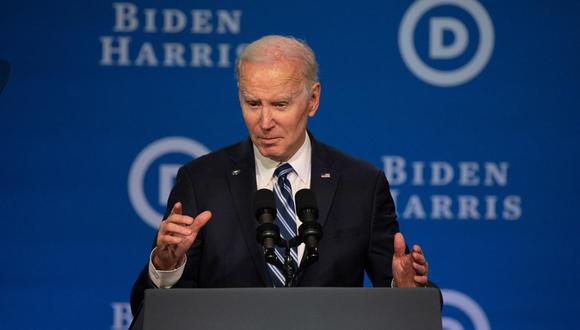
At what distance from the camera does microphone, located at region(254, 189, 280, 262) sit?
199cm

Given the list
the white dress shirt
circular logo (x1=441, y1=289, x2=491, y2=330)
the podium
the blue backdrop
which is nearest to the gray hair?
the white dress shirt

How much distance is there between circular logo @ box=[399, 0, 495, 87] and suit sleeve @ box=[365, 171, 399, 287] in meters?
0.98

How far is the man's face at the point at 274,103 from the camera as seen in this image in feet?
8.11

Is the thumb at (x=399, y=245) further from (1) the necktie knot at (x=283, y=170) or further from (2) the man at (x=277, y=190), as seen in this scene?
(1) the necktie knot at (x=283, y=170)

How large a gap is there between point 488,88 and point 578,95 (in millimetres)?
332

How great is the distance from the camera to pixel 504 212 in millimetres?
3627

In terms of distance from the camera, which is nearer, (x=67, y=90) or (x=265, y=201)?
(x=265, y=201)

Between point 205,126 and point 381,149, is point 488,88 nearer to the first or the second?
point 381,149

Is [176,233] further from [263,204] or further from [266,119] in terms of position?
[266,119]

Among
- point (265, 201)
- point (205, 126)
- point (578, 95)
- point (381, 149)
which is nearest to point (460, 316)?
point (381, 149)

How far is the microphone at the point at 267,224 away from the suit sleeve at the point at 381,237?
1.98ft

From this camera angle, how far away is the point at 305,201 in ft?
6.81

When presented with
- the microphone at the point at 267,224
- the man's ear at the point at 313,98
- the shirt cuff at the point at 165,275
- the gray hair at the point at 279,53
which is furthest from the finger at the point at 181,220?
the man's ear at the point at 313,98

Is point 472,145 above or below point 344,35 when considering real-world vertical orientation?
below
